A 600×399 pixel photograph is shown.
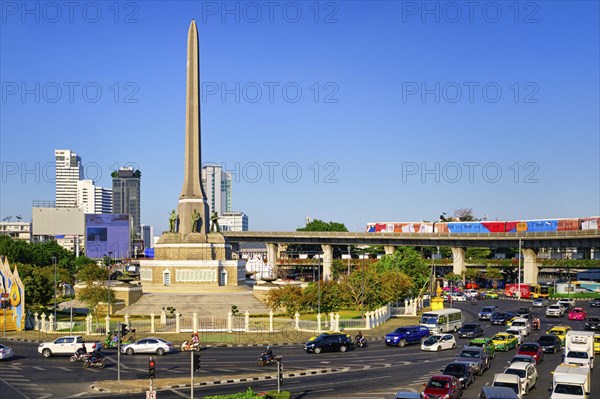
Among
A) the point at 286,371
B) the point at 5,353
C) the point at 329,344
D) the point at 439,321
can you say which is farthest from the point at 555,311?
the point at 5,353

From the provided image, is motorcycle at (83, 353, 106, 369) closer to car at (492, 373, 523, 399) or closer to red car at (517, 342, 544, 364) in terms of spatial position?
car at (492, 373, 523, 399)

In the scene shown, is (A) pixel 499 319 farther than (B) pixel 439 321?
Yes

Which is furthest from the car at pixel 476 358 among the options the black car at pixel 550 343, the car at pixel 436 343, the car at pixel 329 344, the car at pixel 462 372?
the car at pixel 329 344

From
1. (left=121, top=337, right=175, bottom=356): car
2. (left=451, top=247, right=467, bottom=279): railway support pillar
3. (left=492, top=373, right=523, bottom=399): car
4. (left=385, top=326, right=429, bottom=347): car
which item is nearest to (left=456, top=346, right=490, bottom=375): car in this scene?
(left=492, top=373, right=523, bottom=399): car

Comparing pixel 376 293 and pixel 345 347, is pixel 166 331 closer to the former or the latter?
pixel 345 347

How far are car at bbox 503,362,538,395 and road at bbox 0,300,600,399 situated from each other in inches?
17.7

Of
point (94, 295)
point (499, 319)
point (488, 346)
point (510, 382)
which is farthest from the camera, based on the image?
point (94, 295)

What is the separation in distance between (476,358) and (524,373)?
5.16 m

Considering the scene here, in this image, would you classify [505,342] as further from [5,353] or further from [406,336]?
[5,353]

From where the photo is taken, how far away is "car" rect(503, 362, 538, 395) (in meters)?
30.7

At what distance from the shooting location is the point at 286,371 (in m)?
37.3

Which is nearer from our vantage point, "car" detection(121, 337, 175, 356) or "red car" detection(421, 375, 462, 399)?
"red car" detection(421, 375, 462, 399)

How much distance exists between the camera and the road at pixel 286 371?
105ft

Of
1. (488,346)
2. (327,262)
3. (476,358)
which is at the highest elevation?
(476,358)
